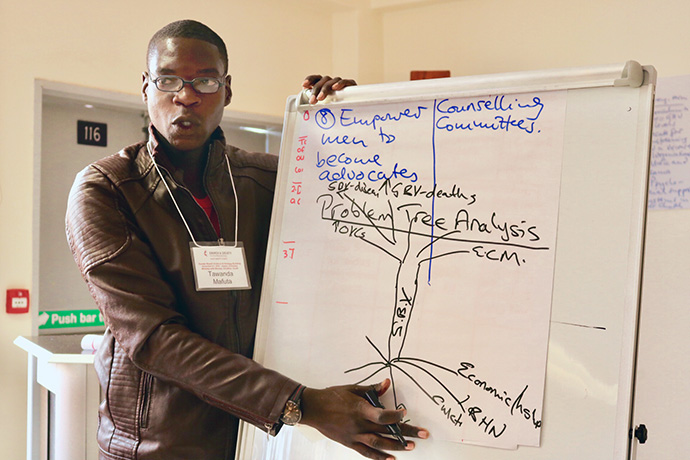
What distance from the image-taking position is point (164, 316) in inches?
50.9

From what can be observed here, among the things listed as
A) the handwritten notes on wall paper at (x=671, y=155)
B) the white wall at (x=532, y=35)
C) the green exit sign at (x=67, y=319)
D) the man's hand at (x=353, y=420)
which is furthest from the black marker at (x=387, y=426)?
the green exit sign at (x=67, y=319)

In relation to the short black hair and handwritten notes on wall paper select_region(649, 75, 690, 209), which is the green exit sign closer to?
the short black hair

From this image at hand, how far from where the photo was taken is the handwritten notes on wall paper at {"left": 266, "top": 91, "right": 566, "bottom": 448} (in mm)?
1201

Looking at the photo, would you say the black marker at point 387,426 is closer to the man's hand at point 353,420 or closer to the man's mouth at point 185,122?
the man's hand at point 353,420

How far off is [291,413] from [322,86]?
2.39 feet

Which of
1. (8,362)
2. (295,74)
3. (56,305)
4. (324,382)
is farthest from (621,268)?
(295,74)

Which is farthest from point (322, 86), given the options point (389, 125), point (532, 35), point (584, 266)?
point (532, 35)

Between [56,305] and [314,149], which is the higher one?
[314,149]

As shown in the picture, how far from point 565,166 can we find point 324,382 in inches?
25.1

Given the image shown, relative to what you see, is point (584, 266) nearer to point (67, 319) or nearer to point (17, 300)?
point (17, 300)

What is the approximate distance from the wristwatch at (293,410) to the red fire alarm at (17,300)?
2147 mm

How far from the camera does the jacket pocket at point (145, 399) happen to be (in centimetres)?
137

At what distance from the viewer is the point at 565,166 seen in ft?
3.96

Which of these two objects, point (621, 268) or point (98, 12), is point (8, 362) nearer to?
point (98, 12)
